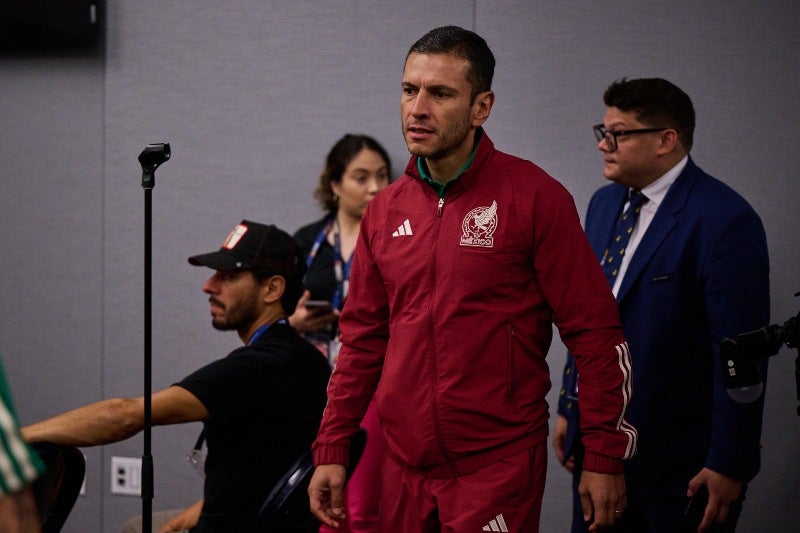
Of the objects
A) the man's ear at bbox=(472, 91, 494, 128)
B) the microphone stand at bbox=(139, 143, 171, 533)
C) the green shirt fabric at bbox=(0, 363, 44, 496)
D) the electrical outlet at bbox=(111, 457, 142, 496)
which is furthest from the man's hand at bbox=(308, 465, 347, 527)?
the electrical outlet at bbox=(111, 457, 142, 496)

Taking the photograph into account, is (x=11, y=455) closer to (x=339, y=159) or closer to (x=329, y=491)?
(x=329, y=491)

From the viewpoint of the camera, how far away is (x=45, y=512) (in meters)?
1.84

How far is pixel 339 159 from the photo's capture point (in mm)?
3379

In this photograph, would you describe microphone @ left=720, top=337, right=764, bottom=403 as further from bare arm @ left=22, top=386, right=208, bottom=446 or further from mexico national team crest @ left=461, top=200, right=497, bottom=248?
bare arm @ left=22, top=386, right=208, bottom=446

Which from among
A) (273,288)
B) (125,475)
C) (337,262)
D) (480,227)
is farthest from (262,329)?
(125,475)

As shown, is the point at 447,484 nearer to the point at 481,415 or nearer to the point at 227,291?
the point at 481,415

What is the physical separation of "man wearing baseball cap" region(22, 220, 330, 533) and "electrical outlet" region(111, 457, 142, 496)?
133 centimetres

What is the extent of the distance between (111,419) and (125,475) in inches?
75.5

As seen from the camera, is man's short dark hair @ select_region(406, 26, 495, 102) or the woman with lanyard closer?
man's short dark hair @ select_region(406, 26, 495, 102)

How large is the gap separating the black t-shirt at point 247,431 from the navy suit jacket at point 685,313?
879 millimetres

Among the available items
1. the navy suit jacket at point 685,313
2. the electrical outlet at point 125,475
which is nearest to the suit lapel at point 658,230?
the navy suit jacket at point 685,313

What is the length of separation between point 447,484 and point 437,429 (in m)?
0.11

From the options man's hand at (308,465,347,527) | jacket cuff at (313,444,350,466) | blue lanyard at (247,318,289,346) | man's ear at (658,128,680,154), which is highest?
man's ear at (658,128,680,154)

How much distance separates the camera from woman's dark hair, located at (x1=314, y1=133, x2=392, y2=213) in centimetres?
337
